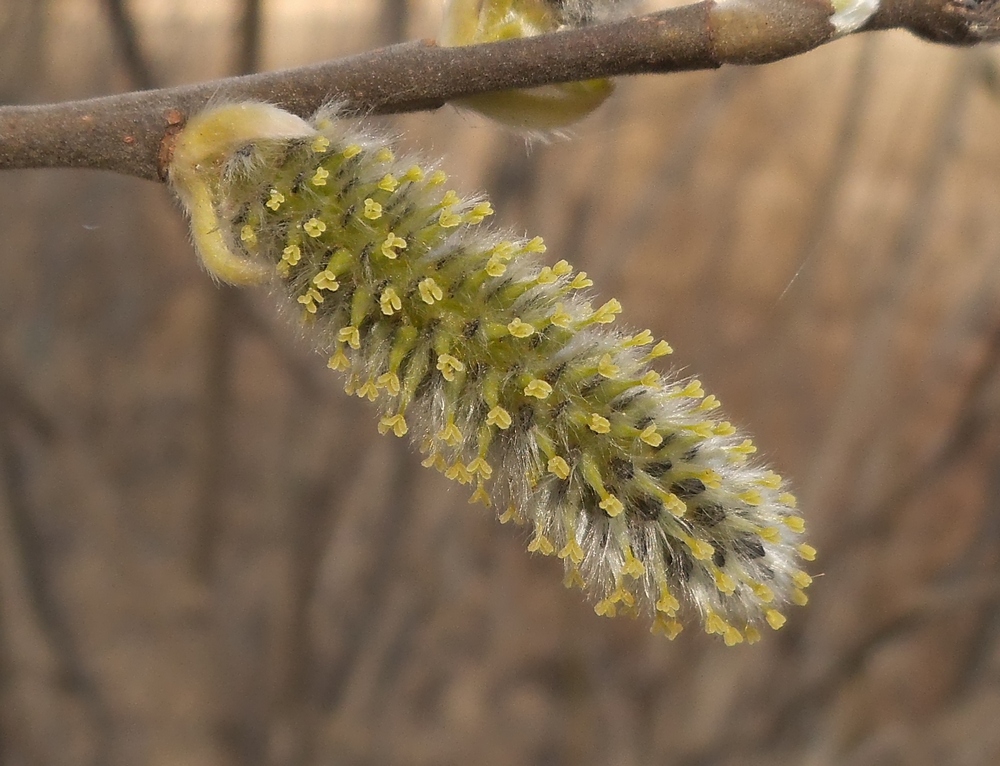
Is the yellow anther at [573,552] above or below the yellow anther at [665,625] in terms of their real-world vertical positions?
above

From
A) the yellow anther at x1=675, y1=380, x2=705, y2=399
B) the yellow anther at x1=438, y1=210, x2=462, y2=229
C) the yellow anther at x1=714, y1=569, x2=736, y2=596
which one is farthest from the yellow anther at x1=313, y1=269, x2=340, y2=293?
the yellow anther at x1=714, y1=569, x2=736, y2=596

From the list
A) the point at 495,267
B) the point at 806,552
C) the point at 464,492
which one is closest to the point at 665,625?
the point at 806,552

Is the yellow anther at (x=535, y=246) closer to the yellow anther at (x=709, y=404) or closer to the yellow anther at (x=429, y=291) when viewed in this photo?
the yellow anther at (x=429, y=291)

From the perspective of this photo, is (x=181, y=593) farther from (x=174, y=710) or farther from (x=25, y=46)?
(x=25, y=46)

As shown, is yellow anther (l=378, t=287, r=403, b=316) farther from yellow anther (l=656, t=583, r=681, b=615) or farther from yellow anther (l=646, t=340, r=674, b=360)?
yellow anther (l=656, t=583, r=681, b=615)

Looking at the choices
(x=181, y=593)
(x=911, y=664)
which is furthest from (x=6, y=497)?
(x=911, y=664)

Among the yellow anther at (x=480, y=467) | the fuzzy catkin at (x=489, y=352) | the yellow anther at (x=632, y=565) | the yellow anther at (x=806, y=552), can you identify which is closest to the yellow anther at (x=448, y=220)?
the fuzzy catkin at (x=489, y=352)

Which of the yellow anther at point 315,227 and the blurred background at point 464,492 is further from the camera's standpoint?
the blurred background at point 464,492
